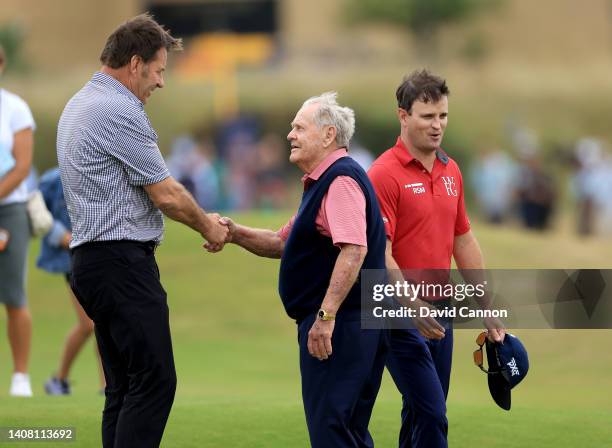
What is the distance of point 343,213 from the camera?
6.54m

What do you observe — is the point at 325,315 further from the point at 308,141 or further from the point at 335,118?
the point at 335,118

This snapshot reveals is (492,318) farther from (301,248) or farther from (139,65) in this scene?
(139,65)

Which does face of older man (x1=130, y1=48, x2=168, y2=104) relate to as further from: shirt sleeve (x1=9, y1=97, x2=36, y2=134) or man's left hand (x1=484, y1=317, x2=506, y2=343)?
shirt sleeve (x1=9, y1=97, x2=36, y2=134)

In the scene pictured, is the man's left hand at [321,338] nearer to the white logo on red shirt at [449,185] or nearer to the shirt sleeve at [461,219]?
the white logo on red shirt at [449,185]

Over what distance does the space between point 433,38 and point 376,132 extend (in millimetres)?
20276

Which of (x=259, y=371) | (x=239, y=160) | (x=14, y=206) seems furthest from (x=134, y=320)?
(x=239, y=160)

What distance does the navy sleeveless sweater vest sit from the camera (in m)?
6.68

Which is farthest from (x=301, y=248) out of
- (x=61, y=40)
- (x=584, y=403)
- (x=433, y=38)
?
(x=61, y=40)

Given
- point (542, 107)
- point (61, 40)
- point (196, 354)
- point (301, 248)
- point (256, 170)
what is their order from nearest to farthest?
point (301, 248) < point (196, 354) < point (256, 170) < point (542, 107) < point (61, 40)

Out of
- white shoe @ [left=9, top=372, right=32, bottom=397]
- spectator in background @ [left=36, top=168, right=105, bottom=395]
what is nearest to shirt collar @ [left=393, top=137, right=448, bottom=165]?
spectator in background @ [left=36, top=168, right=105, bottom=395]

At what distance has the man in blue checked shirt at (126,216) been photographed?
6.64 metres

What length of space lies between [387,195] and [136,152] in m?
1.57

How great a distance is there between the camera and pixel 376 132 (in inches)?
1641

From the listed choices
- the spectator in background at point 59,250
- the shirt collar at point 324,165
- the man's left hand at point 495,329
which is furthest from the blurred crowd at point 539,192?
the shirt collar at point 324,165
